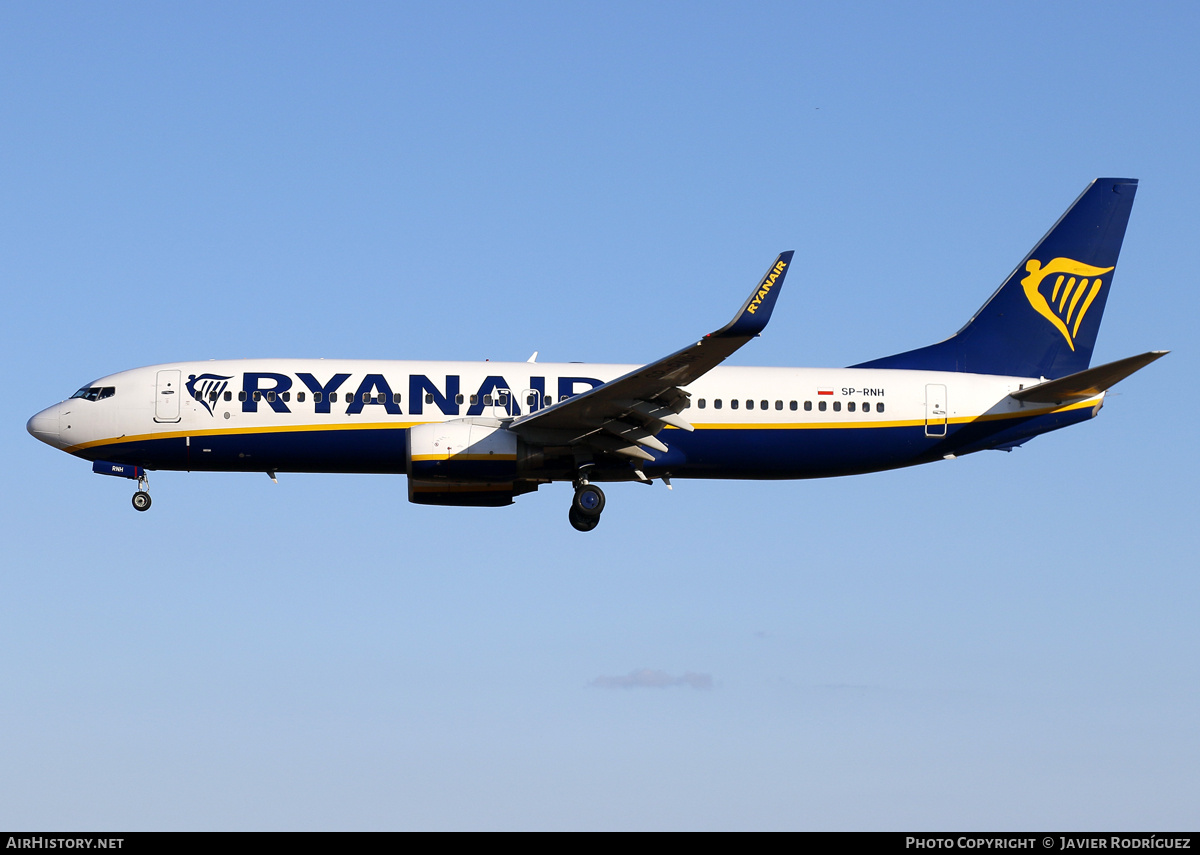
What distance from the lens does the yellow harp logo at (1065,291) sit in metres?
40.7

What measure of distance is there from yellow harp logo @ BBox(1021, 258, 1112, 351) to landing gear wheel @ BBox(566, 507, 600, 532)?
566 inches

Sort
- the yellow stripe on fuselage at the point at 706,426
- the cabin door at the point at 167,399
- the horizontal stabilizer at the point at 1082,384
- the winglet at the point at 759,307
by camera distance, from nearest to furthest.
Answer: the winglet at the point at 759,307, the horizontal stabilizer at the point at 1082,384, the yellow stripe on fuselage at the point at 706,426, the cabin door at the point at 167,399

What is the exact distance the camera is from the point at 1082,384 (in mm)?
36812

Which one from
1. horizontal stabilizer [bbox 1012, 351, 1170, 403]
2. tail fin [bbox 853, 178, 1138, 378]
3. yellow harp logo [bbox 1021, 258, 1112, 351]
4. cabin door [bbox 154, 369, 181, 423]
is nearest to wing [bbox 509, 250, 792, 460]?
tail fin [bbox 853, 178, 1138, 378]

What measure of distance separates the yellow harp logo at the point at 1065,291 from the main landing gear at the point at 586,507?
14168 millimetres

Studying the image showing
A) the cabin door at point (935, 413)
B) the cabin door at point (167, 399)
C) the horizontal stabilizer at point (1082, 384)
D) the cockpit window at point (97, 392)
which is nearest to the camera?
the horizontal stabilizer at point (1082, 384)

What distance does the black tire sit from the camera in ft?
118

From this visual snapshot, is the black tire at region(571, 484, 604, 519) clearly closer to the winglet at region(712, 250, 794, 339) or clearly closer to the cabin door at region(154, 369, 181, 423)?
the winglet at region(712, 250, 794, 339)

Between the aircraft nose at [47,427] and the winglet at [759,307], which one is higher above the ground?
the winglet at [759,307]

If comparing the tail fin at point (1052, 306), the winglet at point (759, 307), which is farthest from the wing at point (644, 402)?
the tail fin at point (1052, 306)

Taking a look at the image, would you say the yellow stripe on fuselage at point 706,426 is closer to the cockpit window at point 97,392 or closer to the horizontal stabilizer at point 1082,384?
the horizontal stabilizer at point 1082,384

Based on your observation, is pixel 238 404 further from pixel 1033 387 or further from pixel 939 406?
pixel 1033 387

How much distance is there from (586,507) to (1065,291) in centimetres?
1559
